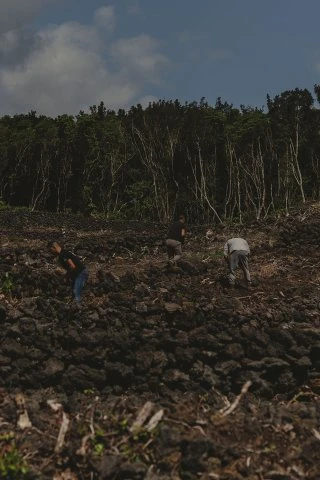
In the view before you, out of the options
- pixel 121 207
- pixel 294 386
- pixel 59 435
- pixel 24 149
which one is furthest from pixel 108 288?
pixel 24 149

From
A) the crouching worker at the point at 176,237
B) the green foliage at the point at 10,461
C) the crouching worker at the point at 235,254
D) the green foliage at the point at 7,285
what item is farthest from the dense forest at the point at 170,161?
the green foliage at the point at 10,461

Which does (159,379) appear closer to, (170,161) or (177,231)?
(177,231)

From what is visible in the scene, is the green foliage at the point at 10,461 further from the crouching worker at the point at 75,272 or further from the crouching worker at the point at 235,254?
the crouching worker at the point at 235,254

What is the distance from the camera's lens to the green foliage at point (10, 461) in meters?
5.38

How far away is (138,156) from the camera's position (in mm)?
45062

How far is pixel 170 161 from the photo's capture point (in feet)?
138

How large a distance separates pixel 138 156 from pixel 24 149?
31.8 feet

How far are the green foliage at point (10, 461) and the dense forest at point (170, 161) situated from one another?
32229 mm

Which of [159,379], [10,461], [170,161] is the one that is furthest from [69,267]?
[170,161]

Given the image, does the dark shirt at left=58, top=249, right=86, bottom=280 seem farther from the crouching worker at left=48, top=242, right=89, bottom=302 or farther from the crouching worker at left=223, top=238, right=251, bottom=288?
the crouching worker at left=223, top=238, right=251, bottom=288

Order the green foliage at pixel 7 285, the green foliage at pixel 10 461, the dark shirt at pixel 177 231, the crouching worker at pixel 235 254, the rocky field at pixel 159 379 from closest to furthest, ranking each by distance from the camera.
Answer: the green foliage at pixel 10 461 < the rocky field at pixel 159 379 < the green foliage at pixel 7 285 < the crouching worker at pixel 235 254 < the dark shirt at pixel 177 231

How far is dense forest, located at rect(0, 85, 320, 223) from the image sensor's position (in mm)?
39438

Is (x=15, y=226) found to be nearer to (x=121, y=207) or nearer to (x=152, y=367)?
(x=121, y=207)

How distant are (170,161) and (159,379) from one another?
35.4m
